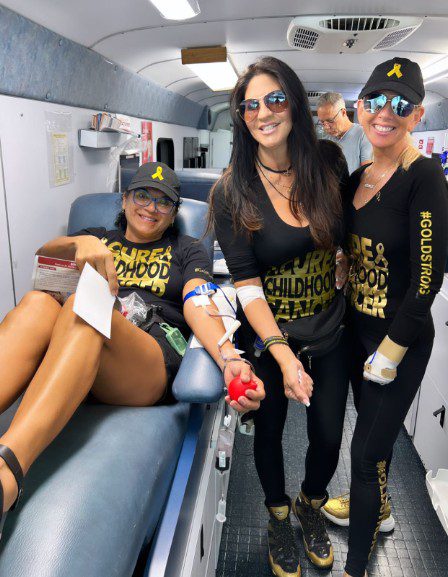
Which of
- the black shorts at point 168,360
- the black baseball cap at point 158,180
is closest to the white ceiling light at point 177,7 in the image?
the black baseball cap at point 158,180

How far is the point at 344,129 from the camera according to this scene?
11.2 ft

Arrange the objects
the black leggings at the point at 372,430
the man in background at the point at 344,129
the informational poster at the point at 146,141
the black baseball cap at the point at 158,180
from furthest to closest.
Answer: the informational poster at the point at 146,141 → the man in background at the point at 344,129 → the black baseball cap at the point at 158,180 → the black leggings at the point at 372,430

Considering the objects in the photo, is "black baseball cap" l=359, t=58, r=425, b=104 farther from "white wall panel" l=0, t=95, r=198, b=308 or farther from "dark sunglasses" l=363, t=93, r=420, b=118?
"white wall panel" l=0, t=95, r=198, b=308

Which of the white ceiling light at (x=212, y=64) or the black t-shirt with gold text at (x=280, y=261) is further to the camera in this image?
the white ceiling light at (x=212, y=64)

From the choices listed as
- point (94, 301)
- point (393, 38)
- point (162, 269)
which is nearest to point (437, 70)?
point (393, 38)

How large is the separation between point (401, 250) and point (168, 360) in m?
0.91

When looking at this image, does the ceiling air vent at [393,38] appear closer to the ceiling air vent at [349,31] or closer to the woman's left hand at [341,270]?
the ceiling air vent at [349,31]

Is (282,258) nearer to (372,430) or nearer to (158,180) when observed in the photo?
(372,430)

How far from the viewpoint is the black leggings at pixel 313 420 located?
165cm

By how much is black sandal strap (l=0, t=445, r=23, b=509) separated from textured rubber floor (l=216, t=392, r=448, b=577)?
3.48 ft

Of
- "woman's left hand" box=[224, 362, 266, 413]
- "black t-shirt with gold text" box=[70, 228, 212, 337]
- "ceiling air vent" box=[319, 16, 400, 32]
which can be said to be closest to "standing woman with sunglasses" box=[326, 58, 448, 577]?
"woman's left hand" box=[224, 362, 266, 413]

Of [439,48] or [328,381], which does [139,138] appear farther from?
[328,381]

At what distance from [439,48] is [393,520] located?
3.11m

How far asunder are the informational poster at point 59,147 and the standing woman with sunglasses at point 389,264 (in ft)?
5.81
